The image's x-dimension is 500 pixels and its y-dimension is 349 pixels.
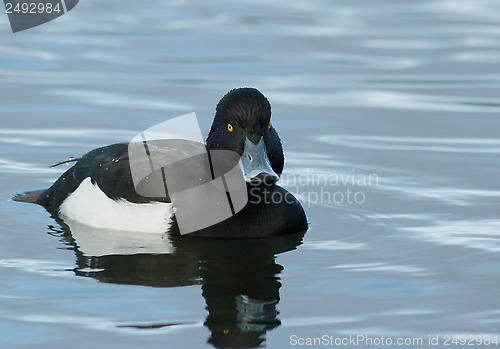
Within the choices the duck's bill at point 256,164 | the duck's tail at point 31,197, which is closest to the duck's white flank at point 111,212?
the duck's tail at point 31,197

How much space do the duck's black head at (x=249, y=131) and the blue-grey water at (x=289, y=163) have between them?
64cm

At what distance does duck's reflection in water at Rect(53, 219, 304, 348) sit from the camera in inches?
247

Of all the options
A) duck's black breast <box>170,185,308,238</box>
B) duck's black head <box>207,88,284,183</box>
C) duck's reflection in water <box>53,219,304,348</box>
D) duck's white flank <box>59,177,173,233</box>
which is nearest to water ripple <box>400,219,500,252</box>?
duck's black breast <box>170,185,308,238</box>

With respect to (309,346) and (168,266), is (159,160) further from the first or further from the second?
(309,346)

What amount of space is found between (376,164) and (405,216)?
4.95 ft

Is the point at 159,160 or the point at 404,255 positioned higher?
the point at 159,160

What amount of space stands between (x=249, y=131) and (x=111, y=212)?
1.31m

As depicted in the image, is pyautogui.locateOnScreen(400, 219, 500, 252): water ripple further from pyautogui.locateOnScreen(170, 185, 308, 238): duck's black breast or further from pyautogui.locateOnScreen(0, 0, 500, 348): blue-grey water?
pyautogui.locateOnScreen(170, 185, 308, 238): duck's black breast

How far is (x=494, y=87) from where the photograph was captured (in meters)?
12.8

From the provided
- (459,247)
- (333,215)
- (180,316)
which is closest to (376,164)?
(333,215)

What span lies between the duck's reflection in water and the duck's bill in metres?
0.56

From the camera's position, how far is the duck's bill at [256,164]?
766 cm

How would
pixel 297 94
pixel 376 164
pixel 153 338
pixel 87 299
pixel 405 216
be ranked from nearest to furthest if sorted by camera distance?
pixel 153 338 → pixel 87 299 → pixel 405 216 → pixel 376 164 → pixel 297 94

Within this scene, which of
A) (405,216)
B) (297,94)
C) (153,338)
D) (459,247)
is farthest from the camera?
(297,94)
